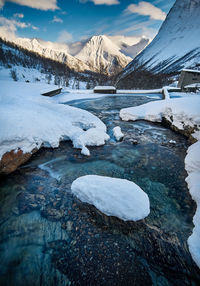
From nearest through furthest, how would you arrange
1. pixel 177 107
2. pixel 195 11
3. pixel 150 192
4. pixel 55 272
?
pixel 55 272, pixel 150 192, pixel 177 107, pixel 195 11

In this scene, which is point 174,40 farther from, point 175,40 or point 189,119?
point 189,119

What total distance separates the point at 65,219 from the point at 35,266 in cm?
83

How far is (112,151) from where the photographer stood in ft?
18.3

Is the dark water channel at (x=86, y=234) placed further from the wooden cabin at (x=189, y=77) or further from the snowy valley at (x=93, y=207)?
the wooden cabin at (x=189, y=77)

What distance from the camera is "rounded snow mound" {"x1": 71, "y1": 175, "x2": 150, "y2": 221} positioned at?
2.52m

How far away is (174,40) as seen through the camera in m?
80.6

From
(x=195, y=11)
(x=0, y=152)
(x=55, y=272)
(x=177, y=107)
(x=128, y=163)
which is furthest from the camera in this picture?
(x=195, y=11)

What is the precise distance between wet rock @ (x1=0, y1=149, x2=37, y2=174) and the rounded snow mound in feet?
8.14

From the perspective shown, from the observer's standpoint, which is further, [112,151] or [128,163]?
[112,151]

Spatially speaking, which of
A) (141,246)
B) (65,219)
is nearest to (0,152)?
(65,219)

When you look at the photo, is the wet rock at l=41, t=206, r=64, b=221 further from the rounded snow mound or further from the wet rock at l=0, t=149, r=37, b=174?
the wet rock at l=0, t=149, r=37, b=174

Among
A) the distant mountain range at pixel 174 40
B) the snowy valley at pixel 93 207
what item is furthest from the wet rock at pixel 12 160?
the distant mountain range at pixel 174 40

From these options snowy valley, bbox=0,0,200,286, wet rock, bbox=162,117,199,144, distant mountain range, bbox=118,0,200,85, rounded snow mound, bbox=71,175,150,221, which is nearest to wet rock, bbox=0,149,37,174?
snowy valley, bbox=0,0,200,286

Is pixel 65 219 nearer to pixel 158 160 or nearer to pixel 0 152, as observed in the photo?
pixel 0 152
